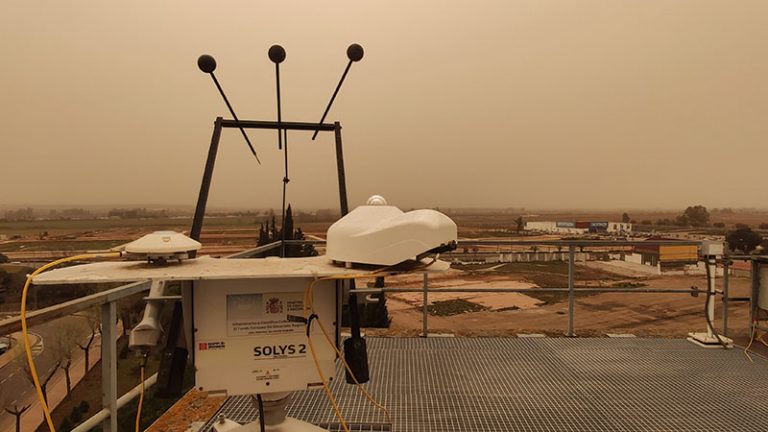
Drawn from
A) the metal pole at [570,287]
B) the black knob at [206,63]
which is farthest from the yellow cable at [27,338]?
the metal pole at [570,287]

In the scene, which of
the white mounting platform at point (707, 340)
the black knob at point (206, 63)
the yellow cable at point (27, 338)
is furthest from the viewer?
the white mounting platform at point (707, 340)

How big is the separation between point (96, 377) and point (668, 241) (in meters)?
3.69

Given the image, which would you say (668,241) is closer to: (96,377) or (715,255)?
(715,255)

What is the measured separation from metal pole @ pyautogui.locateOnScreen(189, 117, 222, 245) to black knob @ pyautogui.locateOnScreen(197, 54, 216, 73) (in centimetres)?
23

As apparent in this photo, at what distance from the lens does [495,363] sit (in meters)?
2.46

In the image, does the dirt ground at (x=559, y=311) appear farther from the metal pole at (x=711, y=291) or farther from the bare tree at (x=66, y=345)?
the bare tree at (x=66, y=345)

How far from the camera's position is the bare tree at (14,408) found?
1173mm

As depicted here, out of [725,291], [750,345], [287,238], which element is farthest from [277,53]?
[750,345]

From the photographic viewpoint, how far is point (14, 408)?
49.3 inches

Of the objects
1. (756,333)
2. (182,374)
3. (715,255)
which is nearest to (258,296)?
(182,374)

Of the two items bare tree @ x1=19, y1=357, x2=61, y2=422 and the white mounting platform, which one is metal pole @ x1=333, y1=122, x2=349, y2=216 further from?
the white mounting platform

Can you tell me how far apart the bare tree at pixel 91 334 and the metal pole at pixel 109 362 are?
0.08 feet

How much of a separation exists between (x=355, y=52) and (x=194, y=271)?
0.80 m

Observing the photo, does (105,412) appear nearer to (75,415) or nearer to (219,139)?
(75,415)
